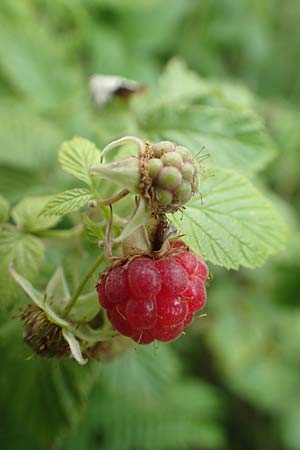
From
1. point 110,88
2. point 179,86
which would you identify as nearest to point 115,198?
point 110,88

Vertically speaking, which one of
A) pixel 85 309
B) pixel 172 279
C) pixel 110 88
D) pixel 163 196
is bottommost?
pixel 85 309

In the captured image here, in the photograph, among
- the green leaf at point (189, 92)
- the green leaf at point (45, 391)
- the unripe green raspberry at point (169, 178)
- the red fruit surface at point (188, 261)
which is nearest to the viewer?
the unripe green raspberry at point (169, 178)

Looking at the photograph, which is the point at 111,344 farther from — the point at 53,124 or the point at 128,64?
the point at 128,64

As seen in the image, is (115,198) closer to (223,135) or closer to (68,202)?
(68,202)

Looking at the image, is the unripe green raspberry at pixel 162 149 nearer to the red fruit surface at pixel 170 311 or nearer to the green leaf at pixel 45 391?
the red fruit surface at pixel 170 311

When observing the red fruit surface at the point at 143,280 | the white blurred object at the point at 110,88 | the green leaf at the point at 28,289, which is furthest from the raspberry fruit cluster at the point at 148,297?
the white blurred object at the point at 110,88

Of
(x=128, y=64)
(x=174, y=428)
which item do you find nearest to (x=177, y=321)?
(x=174, y=428)

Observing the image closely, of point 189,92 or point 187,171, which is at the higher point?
point 189,92
